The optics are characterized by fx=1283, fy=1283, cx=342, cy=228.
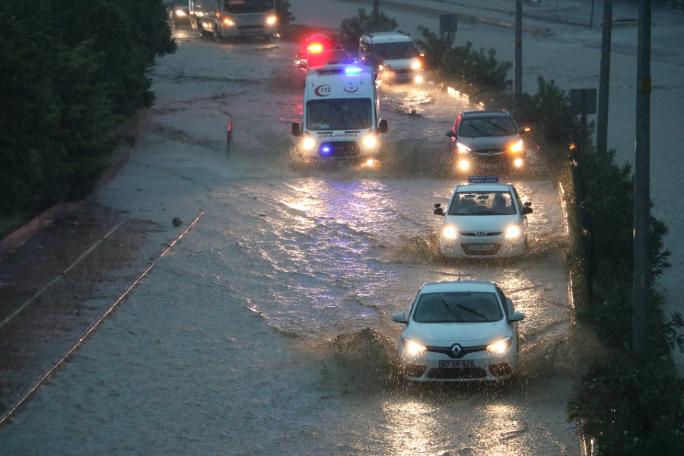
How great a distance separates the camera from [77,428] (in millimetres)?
15289

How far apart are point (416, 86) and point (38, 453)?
3719cm

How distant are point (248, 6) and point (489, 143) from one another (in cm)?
3242

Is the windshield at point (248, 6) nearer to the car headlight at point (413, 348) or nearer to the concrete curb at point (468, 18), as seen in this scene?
the concrete curb at point (468, 18)

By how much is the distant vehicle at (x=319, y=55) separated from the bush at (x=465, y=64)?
4.05 metres

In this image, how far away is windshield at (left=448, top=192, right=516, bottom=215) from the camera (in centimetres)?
2411

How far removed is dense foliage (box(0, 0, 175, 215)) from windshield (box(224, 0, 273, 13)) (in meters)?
16.1

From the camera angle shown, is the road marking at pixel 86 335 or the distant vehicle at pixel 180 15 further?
the distant vehicle at pixel 180 15

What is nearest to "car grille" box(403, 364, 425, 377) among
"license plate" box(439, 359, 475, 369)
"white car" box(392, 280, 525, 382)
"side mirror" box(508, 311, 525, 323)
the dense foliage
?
"white car" box(392, 280, 525, 382)

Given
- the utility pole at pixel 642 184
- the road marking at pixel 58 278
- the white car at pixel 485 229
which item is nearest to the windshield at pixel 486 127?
the white car at pixel 485 229

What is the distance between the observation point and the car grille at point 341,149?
34.2m

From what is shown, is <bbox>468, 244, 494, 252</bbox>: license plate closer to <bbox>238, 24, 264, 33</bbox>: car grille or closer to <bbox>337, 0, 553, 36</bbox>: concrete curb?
<bbox>238, 24, 264, 33</bbox>: car grille

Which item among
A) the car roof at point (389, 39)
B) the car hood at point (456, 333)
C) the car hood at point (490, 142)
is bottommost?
the car hood at point (490, 142)

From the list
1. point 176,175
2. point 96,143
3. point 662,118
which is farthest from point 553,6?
point 96,143

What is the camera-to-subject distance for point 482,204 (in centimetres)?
2439
